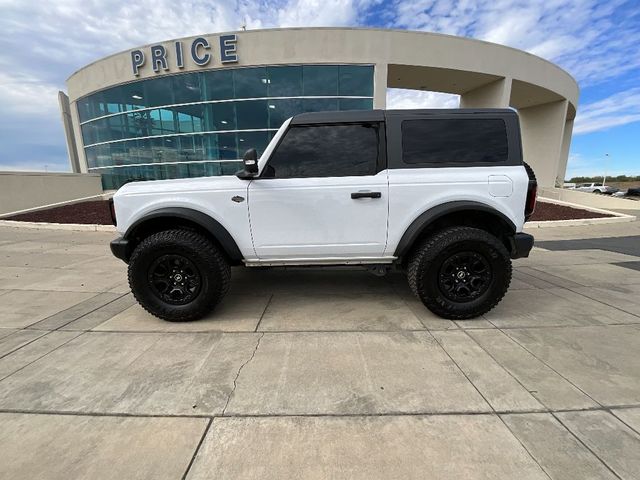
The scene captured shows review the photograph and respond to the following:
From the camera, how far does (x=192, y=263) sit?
3.19m

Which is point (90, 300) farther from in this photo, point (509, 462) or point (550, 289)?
point (550, 289)

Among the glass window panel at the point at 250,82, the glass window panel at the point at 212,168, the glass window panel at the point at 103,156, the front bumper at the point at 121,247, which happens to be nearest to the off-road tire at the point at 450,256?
the front bumper at the point at 121,247

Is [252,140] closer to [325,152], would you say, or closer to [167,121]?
[167,121]

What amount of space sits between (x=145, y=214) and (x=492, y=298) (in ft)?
12.0

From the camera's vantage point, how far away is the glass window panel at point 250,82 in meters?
16.6

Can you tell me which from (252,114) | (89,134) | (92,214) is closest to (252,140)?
(252,114)

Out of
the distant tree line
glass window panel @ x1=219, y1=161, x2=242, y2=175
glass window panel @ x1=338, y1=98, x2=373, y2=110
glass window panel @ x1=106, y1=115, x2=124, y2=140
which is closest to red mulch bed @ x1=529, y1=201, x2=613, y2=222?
glass window panel @ x1=338, y1=98, x2=373, y2=110

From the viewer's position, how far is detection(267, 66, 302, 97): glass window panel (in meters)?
16.4

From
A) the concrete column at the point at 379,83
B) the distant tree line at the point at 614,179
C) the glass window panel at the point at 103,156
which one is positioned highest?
the concrete column at the point at 379,83

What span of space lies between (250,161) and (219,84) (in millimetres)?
16713

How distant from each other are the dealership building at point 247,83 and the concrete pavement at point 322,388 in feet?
48.6

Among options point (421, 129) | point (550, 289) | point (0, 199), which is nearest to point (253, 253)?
point (421, 129)

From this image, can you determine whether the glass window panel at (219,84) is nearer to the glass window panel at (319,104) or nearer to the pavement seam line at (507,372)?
the glass window panel at (319,104)

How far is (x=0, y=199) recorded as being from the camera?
1447cm
